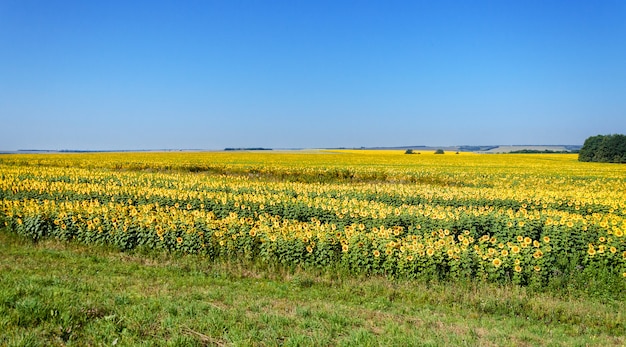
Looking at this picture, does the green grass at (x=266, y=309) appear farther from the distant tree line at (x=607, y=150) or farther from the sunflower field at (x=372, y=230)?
the distant tree line at (x=607, y=150)

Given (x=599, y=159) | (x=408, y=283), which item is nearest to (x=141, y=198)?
(x=408, y=283)

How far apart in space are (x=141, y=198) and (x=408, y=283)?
11.4 meters

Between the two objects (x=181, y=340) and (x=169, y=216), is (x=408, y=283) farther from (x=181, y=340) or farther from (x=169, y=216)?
(x=169, y=216)

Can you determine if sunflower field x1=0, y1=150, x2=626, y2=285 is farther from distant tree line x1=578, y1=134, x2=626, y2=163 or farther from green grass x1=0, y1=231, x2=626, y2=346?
distant tree line x1=578, y1=134, x2=626, y2=163

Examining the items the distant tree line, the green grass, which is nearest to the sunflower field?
the green grass

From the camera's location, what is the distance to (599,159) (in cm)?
6712

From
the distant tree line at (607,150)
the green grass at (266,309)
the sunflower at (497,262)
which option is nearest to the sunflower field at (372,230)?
the sunflower at (497,262)

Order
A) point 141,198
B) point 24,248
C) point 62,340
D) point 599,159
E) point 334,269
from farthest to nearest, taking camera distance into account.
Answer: point 599,159 → point 141,198 → point 24,248 → point 334,269 → point 62,340

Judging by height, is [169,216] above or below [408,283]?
above

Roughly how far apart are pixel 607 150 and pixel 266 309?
252 ft

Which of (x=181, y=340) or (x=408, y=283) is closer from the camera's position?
(x=181, y=340)

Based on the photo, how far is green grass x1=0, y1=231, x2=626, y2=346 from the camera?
5.15 meters

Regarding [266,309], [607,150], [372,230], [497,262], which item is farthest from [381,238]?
[607,150]

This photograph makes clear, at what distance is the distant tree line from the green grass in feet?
234
